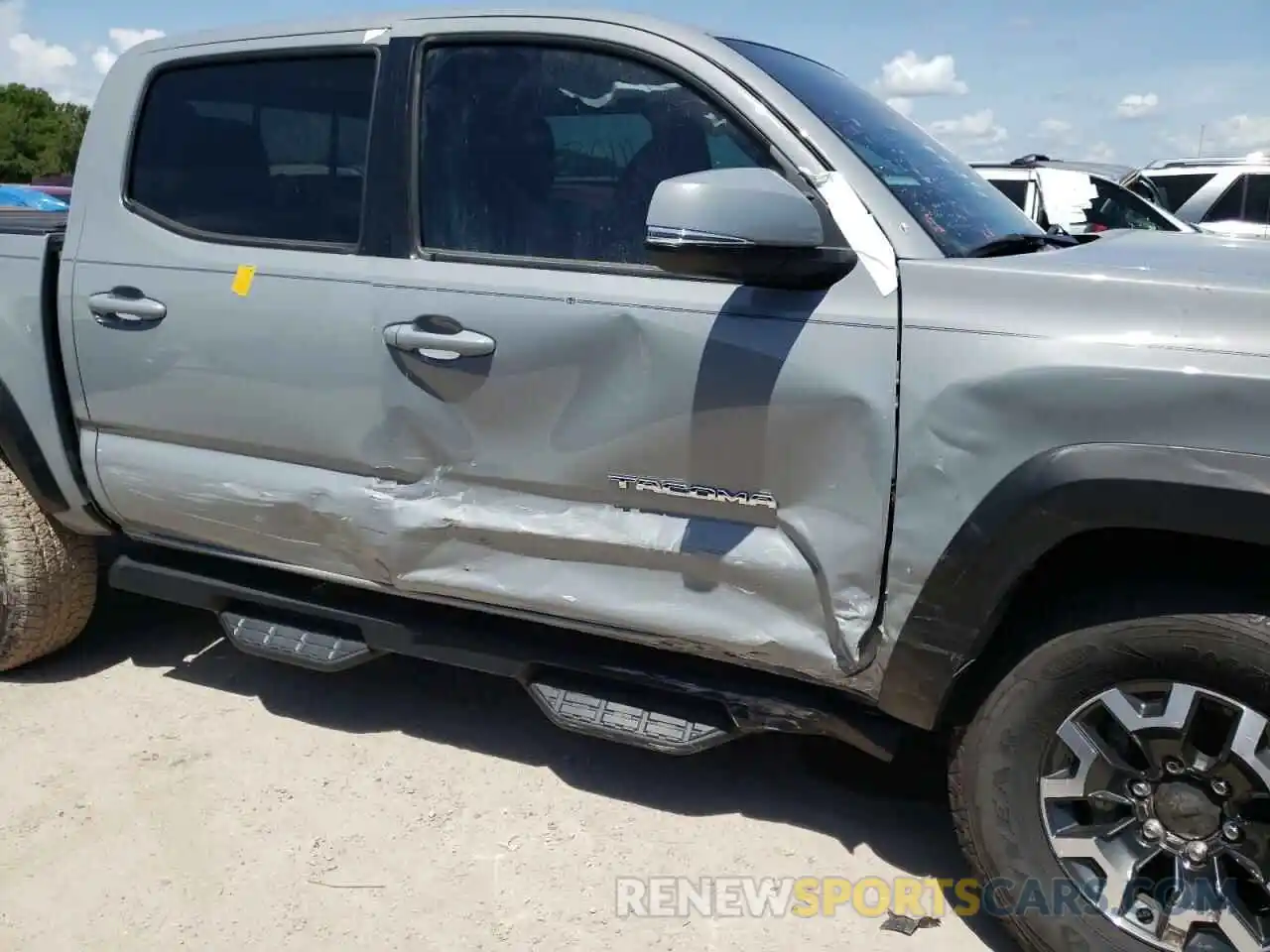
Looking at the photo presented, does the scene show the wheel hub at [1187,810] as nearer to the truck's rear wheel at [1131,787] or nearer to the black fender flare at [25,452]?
the truck's rear wheel at [1131,787]

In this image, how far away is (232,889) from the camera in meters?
2.63

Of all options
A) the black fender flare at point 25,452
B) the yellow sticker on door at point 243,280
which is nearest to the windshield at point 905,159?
the yellow sticker on door at point 243,280

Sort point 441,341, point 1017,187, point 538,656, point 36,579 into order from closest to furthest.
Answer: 1. point 441,341
2. point 538,656
3. point 36,579
4. point 1017,187

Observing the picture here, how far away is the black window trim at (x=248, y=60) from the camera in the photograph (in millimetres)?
2787

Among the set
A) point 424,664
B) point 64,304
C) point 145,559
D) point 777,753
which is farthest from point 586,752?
point 64,304

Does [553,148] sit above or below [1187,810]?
above

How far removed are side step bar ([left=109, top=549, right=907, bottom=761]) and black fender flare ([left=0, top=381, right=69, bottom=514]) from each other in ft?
0.94

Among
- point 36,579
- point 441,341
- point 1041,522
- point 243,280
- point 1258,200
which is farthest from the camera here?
point 1258,200

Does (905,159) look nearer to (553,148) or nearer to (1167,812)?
(553,148)

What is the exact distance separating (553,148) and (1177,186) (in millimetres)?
10738

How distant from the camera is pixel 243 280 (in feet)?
9.48

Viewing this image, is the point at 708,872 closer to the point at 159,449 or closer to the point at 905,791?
the point at 905,791

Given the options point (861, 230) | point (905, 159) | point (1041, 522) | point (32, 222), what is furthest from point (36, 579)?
point (1041, 522)

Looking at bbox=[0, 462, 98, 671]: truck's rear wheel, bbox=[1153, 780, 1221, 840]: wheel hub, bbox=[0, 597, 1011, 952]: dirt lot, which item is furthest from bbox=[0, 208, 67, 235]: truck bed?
bbox=[1153, 780, 1221, 840]: wheel hub
